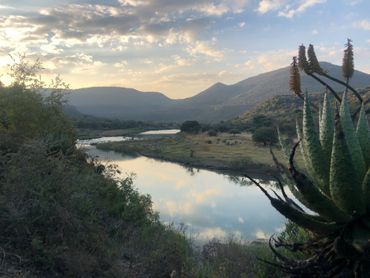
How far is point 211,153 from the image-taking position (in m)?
68.3

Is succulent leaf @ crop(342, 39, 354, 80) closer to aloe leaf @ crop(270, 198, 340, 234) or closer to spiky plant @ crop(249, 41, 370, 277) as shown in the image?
spiky plant @ crop(249, 41, 370, 277)

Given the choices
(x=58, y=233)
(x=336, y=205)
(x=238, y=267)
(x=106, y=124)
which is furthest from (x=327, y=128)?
(x=106, y=124)

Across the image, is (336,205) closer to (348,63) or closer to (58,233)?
(348,63)

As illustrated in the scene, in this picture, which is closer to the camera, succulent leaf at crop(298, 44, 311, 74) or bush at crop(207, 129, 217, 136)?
succulent leaf at crop(298, 44, 311, 74)

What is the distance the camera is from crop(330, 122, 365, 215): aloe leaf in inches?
116

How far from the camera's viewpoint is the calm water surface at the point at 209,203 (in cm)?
2644

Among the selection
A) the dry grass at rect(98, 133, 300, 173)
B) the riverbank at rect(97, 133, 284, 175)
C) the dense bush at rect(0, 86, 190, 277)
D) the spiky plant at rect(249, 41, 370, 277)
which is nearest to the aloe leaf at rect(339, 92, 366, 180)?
the spiky plant at rect(249, 41, 370, 277)

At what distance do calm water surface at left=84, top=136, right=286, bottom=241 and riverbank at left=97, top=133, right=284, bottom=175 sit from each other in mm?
4524

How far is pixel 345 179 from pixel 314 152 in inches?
15.9

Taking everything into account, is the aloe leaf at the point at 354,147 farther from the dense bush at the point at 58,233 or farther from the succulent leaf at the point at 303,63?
the dense bush at the point at 58,233

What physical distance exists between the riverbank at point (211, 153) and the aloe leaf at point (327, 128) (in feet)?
147

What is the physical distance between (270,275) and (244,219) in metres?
22.5

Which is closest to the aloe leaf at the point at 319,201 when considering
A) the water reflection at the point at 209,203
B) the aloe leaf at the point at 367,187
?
the aloe leaf at the point at 367,187

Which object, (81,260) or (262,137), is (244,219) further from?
(262,137)
